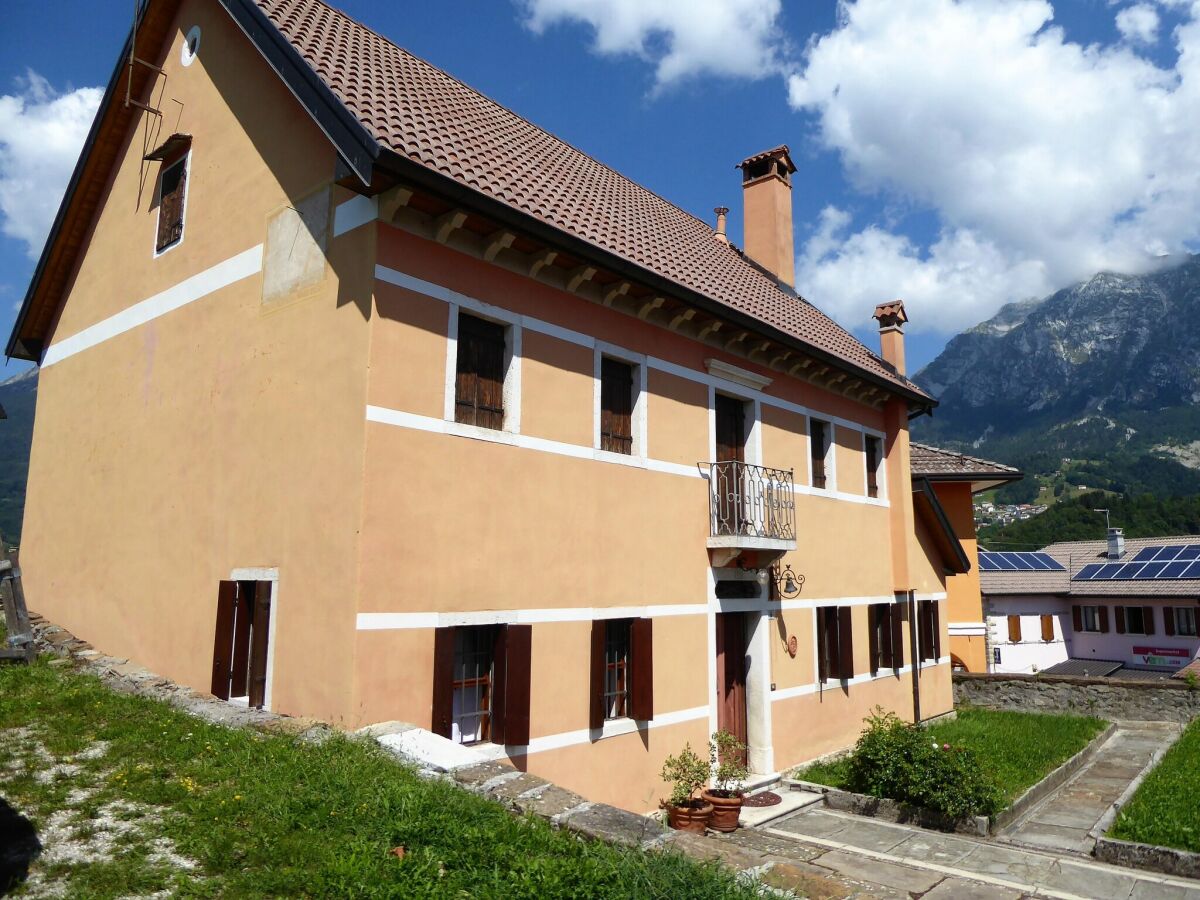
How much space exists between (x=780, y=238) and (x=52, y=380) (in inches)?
586

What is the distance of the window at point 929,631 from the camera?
1847cm

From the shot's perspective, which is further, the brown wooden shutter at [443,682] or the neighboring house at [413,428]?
the neighboring house at [413,428]

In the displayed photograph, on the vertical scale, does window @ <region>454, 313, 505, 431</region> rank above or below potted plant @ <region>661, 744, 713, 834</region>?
above

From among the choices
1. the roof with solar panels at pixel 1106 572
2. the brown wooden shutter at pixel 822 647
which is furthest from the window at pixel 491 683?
the roof with solar panels at pixel 1106 572

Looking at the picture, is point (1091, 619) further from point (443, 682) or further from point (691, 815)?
point (443, 682)

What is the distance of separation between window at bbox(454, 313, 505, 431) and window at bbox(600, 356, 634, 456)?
173 centimetres

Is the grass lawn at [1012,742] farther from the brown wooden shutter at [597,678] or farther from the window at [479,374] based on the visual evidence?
the window at [479,374]

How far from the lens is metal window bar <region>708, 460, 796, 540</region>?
1216 cm

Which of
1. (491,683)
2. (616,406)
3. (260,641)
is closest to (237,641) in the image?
(260,641)

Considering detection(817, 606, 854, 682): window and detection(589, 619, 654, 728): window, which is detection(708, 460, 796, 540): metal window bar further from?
detection(817, 606, 854, 682): window

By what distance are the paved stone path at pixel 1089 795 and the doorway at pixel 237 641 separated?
9510mm

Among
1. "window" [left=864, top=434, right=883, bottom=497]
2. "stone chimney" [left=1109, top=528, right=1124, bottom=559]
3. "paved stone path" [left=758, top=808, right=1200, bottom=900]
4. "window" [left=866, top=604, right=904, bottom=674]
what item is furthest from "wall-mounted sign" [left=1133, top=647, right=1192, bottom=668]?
"paved stone path" [left=758, top=808, right=1200, bottom=900]

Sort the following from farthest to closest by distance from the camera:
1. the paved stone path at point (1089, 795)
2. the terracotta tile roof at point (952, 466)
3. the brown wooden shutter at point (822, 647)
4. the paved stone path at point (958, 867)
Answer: the terracotta tile roof at point (952, 466), the brown wooden shutter at point (822, 647), the paved stone path at point (1089, 795), the paved stone path at point (958, 867)

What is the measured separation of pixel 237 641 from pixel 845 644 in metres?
10.4
